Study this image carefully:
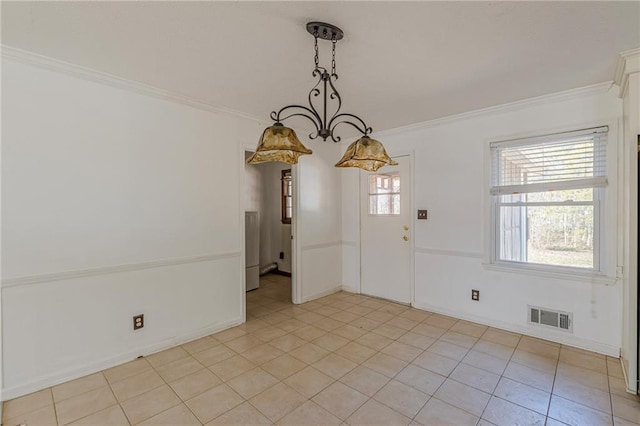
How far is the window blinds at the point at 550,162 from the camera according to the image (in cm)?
269

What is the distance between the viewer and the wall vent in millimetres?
2820

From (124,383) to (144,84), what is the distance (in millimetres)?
2411

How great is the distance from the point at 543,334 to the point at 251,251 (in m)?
3.86

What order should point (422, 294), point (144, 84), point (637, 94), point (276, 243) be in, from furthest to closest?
1. point (276, 243)
2. point (422, 294)
3. point (144, 84)
4. point (637, 94)

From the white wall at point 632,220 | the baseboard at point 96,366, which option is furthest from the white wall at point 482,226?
the baseboard at point 96,366

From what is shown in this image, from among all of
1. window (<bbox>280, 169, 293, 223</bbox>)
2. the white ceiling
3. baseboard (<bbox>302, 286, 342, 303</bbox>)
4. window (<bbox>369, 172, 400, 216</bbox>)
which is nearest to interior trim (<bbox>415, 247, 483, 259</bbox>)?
window (<bbox>369, 172, 400, 216</bbox>)

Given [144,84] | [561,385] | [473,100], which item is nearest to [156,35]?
[144,84]

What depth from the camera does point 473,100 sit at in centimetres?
302

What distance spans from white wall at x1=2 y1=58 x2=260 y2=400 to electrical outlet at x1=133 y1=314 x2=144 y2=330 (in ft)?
0.15

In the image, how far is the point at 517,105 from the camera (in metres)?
3.05

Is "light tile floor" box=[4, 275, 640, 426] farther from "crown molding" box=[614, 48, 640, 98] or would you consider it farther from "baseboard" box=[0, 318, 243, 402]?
"crown molding" box=[614, 48, 640, 98]

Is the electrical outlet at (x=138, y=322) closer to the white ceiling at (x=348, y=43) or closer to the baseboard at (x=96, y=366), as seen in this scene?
the baseboard at (x=96, y=366)

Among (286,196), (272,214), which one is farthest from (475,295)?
(272,214)

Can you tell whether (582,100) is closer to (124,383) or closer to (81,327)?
(124,383)
